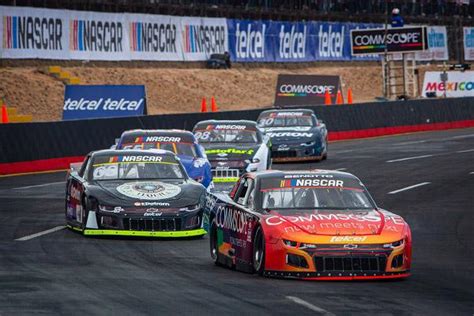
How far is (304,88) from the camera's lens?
189 ft

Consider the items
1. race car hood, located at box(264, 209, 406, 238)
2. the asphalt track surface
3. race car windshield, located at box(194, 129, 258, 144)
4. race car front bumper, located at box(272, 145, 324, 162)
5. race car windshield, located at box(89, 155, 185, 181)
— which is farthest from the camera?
race car front bumper, located at box(272, 145, 324, 162)

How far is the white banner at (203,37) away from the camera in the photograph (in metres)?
59.6

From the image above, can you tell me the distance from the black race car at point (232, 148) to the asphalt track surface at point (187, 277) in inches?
123

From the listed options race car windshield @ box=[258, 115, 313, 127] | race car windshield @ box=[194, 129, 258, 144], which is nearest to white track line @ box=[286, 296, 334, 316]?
race car windshield @ box=[194, 129, 258, 144]

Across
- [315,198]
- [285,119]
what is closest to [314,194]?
[315,198]

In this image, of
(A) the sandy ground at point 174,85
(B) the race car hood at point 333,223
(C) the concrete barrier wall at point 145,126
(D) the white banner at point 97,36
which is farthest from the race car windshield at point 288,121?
(B) the race car hood at point 333,223

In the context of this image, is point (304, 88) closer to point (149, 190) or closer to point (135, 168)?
point (135, 168)

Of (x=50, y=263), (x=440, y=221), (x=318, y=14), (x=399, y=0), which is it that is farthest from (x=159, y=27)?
(x=50, y=263)

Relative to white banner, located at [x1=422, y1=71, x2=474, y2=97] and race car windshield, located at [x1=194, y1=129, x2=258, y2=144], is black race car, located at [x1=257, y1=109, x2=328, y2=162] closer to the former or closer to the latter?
race car windshield, located at [x1=194, y1=129, x2=258, y2=144]

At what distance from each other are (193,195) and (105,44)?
116 feet

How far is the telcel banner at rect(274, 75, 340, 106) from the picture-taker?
2263 inches

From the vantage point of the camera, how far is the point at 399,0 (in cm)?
8175

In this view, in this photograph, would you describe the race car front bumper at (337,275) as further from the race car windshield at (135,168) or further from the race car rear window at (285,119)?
the race car rear window at (285,119)

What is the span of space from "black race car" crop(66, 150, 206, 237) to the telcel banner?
1463 inches
